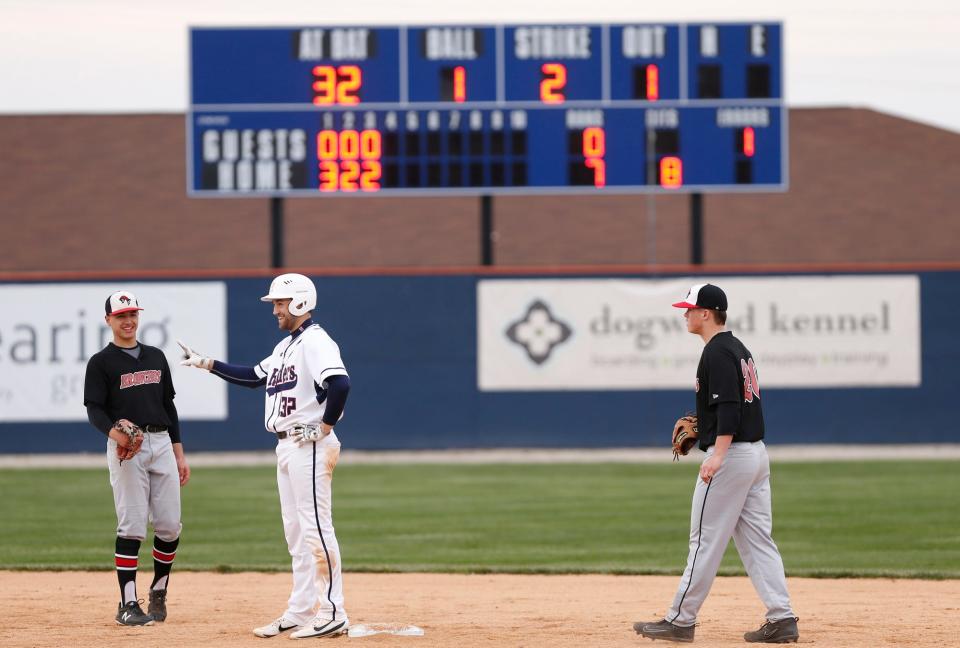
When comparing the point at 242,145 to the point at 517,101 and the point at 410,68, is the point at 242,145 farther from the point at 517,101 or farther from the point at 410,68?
the point at 517,101

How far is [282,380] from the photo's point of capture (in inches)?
313

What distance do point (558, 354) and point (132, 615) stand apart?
43.9 ft

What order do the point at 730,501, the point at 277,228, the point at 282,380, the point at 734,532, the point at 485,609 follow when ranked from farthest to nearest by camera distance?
the point at 277,228, the point at 485,609, the point at 282,380, the point at 734,532, the point at 730,501

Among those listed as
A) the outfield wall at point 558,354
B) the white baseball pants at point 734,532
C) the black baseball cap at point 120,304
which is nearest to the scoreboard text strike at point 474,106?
the outfield wall at point 558,354

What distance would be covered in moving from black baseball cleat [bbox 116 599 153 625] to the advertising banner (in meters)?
12.5

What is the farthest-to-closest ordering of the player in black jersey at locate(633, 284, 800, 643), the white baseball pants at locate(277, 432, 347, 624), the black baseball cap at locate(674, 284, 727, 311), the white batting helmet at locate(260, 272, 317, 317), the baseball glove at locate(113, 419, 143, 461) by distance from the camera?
the baseball glove at locate(113, 419, 143, 461) → the white batting helmet at locate(260, 272, 317, 317) → the white baseball pants at locate(277, 432, 347, 624) → the black baseball cap at locate(674, 284, 727, 311) → the player in black jersey at locate(633, 284, 800, 643)

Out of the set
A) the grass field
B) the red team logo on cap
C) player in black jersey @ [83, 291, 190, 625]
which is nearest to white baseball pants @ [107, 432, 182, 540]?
player in black jersey @ [83, 291, 190, 625]

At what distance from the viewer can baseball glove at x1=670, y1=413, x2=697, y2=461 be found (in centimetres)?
793

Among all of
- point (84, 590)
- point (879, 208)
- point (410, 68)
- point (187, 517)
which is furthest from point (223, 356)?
point (879, 208)

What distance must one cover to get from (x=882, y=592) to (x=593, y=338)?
11.6 metres

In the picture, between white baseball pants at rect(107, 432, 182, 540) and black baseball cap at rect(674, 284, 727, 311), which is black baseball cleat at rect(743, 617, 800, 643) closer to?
black baseball cap at rect(674, 284, 727, 311)

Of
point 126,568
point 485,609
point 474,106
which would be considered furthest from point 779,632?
point 474,106

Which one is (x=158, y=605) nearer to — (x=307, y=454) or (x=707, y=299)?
(x=307, y=454)

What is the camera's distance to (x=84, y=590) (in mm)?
10055
